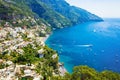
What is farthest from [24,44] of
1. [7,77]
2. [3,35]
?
[7,77]

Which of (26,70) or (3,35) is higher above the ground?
(26,70)

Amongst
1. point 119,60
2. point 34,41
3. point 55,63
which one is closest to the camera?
point 55,63

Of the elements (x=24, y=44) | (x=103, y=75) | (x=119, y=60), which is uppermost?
(x=103, y=75)

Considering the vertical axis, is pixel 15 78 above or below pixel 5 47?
above

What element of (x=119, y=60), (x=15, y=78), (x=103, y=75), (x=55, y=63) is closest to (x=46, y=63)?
(x=55, y=63)

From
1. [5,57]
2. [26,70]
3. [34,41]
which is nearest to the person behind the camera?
[26,70]

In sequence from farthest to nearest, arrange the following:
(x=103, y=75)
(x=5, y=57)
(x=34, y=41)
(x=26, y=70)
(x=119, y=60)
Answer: (x=119, y=60) < (x=34, y=41) < (x=5, y=57) < (x=26, y=70) < (x=103, y=75)

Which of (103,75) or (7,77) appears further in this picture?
(7,77)

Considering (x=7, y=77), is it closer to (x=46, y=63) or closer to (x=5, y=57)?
(x=5, y=57)

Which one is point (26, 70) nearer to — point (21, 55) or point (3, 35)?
point (21, 55)
